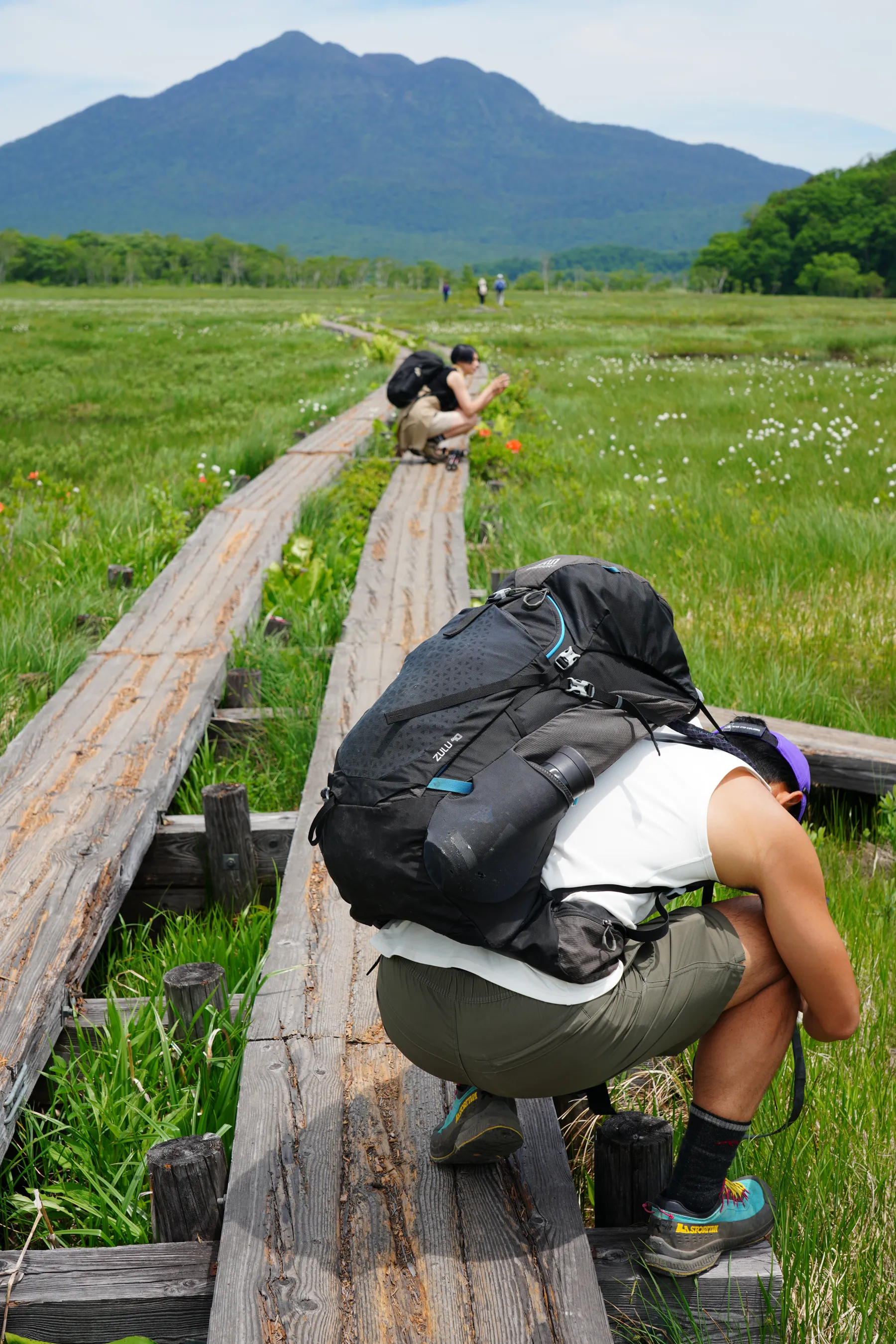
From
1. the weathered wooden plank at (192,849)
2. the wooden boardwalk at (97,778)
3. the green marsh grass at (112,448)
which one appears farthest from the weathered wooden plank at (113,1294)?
the green marsh grass at (112,448)

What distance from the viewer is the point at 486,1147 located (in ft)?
7.18

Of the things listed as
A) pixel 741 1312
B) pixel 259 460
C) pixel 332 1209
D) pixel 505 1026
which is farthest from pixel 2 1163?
pixel 259 460

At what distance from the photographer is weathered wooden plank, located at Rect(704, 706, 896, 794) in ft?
14.5

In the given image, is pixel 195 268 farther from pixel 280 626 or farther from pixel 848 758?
pixel 848 758

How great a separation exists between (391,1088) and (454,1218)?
42 cm

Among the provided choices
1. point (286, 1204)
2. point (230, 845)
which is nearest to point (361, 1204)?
point (286, 1204)

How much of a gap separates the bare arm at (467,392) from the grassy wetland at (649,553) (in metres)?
0.38

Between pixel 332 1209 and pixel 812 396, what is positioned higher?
pixel 812 396

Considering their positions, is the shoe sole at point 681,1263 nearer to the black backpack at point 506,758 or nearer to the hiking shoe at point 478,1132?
the hiking shoe at point 478,1132

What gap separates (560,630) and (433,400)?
29.4 feet

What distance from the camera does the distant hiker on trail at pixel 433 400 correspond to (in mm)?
10531

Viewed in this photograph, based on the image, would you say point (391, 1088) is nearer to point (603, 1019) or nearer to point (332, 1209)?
point (332, 1209)

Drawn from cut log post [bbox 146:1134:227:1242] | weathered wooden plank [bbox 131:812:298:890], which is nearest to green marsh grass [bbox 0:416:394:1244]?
weathered wooden plank [bbox 131:812:298:890]

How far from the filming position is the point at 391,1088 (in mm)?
2549
